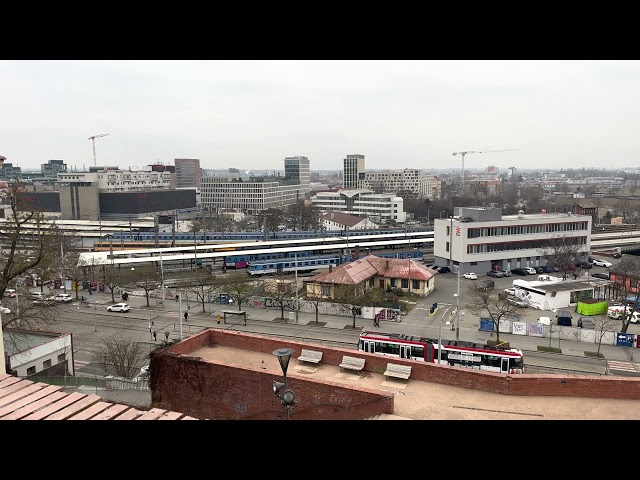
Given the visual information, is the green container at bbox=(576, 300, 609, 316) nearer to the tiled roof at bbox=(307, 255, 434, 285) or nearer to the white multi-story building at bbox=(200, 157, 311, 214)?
the tiled roof at bbox=(307, 255, 434, 285)

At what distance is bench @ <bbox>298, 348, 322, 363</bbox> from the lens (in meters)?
8.38

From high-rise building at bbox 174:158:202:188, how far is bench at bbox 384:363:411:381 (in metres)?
120

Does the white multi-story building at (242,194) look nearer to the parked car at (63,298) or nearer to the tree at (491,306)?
the parked car at (63,298)

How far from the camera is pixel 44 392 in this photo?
4.07 meters

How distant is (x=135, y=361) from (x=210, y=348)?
5.56 metres

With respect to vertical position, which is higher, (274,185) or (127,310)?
(274,185)

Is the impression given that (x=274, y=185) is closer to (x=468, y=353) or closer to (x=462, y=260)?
(x=462, y=260)

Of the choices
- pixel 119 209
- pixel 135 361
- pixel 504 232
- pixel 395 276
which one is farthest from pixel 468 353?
pixel 119 209

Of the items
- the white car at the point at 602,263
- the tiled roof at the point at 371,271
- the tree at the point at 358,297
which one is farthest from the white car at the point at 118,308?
the white car at the point at 602,263

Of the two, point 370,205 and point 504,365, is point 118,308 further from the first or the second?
point 370,205

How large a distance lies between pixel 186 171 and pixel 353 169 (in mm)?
44656

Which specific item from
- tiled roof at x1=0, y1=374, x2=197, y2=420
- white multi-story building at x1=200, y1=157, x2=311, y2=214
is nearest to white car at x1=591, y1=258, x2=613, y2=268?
tiled roof at x1=0, y1=374, x2=197, y2=420

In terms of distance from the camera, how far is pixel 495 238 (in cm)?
2823

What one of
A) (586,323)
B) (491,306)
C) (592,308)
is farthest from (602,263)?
(491,306)
